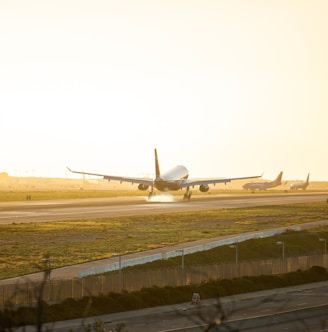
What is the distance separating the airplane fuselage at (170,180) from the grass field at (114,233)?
83.7ft

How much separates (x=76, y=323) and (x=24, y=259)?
68.8 feet

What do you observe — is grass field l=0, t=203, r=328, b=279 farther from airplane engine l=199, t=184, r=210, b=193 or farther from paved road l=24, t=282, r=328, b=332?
airplane engine l=199, t=184, r=210, b=193

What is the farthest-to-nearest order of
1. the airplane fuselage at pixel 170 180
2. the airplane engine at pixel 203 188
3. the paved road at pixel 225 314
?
the airplane engine at pixel 203 188 < the airplane fuselage at pixel 170 180 < the paved road at pixel 225 314

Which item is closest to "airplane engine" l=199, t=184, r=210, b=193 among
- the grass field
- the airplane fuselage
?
the airplane fuselage

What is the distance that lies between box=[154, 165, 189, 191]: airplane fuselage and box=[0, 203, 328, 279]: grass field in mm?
25517

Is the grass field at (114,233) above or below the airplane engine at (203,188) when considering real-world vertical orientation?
below

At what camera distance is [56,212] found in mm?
112562

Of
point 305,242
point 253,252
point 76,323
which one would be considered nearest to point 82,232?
point 253,252

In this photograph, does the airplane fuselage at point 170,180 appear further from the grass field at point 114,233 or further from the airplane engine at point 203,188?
the grass field at point 114,233

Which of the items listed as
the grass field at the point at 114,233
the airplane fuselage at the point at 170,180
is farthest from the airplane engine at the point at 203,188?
the grass field at the point at 114,233

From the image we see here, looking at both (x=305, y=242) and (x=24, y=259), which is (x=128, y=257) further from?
(x=305, y=242)

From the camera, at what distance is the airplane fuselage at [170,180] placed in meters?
140

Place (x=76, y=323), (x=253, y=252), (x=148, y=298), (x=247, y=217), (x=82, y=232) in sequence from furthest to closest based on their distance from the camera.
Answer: (x=247, y=217)
(x=82, y=232)
(x=253, y=252)
(x=148, y=298)
(x=76, y=323)

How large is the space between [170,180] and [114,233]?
204ft
